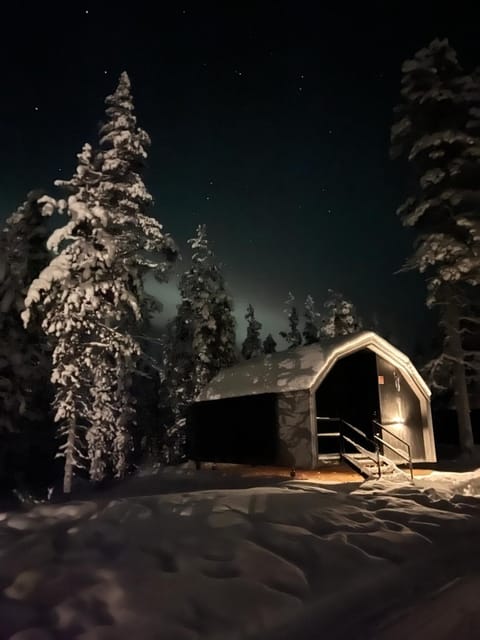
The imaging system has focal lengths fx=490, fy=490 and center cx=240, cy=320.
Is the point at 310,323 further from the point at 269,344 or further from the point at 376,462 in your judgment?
the point at 376,462

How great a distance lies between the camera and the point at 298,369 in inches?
623

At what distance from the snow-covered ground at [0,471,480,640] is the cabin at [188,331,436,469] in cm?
693

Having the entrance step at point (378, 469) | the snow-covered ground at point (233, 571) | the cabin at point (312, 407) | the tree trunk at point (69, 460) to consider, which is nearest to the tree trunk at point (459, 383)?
the cabin at point (312, 407)

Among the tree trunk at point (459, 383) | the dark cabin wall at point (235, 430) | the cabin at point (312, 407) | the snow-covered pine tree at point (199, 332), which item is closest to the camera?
the cabin at point (312, 407)

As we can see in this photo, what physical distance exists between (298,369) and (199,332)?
16091 millimetres

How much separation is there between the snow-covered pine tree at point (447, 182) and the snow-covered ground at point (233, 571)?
523 inches

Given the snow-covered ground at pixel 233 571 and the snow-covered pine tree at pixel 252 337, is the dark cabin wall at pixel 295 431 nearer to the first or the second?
the snow-covered ground at pixel 233 571

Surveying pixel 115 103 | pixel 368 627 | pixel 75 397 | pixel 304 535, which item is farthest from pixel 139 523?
pixel 115 103

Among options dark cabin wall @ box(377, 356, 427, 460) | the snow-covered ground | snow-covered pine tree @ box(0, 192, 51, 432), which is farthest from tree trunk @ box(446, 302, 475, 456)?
snow-covered pine tree @ box(0, 192, 51, 432)

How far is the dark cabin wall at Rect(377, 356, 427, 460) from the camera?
17984 mm

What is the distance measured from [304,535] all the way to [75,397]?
12.7m

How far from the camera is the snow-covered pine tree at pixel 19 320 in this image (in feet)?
74.3

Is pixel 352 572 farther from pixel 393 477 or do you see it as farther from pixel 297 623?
pixel 393 477

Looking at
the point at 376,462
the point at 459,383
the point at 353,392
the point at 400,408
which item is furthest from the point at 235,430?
the point at 459,383
